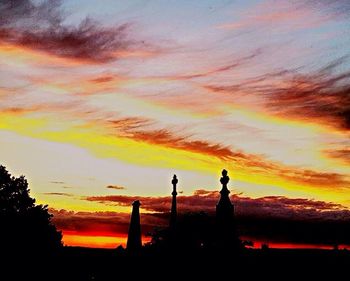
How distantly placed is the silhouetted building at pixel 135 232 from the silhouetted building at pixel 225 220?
32.0 feet

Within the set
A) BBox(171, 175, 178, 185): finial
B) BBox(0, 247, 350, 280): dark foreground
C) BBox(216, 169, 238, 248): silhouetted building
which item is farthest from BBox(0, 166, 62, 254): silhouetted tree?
BBox(216, 169, 238, 248): silhouetted building

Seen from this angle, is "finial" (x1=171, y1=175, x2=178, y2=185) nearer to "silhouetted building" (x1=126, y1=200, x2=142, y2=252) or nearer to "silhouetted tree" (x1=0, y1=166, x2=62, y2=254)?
"silhouetted building" (x1=126, y1=200, x2=142, y2=252)

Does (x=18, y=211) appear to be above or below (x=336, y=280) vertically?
above

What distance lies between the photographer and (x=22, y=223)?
121ft

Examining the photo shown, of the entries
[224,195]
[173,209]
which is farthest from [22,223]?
[224,195]

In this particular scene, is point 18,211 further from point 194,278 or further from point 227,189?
point 227,189

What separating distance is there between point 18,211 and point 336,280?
3011 centimetres

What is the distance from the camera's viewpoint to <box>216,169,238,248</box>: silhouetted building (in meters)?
15.3

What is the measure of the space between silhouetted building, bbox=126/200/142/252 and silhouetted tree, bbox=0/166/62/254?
1420 cm

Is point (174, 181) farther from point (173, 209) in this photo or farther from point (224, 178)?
point (224, 178)

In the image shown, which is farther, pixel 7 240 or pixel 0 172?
pixel 0 172

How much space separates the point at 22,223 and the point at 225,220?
26.1m

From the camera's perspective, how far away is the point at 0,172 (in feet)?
134

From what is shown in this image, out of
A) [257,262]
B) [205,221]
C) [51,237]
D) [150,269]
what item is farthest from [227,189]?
[205,221]
